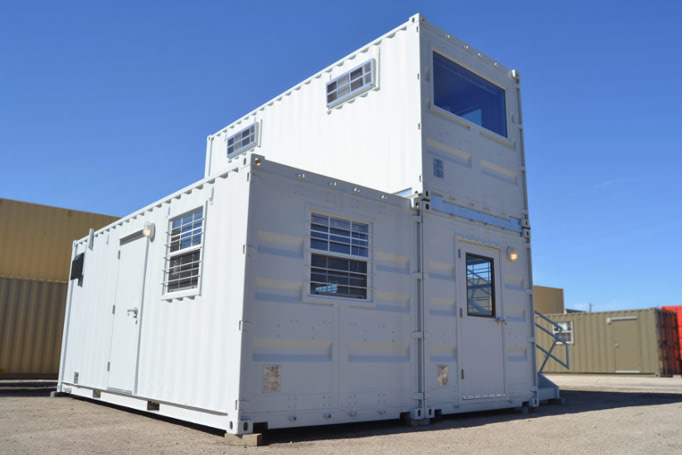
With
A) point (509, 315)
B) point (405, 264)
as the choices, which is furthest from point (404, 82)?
point (509, 315)

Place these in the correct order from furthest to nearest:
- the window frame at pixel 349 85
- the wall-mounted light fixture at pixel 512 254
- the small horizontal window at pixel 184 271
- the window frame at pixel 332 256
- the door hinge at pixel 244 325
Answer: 1. the wall-mounted light fixture at pixel 512 254
2. the window frame at pixel 349 85
3. the small horizontal window at pixel 184 271
4. the window frame at pixel 332 256
5. the door hinge at pixel 244 325

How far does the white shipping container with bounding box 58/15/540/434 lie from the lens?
567 cm

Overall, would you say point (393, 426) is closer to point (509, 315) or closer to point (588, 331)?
point (509, 315)

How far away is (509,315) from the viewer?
8.33m

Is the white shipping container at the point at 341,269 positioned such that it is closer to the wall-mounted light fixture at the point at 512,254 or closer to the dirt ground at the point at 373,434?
the wall-mounted light fixture at the point at 512,254

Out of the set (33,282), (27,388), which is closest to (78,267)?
(27,388)

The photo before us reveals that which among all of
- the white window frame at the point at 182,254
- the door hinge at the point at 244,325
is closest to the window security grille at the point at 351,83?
the white window frame at the point at 182,254

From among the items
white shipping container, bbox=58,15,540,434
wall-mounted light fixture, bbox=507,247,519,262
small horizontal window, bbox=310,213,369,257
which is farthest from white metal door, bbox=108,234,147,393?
wall-mounted light fixture, bbox=507,247,519,262

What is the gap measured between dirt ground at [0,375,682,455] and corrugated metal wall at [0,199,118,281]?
646 cm

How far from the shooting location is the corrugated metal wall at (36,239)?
44.6 feet

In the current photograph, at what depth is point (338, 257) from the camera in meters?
6.32

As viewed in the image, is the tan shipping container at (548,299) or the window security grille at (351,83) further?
the tan shipping container at (548,299)

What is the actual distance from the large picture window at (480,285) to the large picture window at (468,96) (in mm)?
2304

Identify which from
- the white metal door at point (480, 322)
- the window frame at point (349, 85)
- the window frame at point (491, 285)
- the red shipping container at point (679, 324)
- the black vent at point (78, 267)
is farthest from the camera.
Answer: the red shipping container at point (679, 324)
